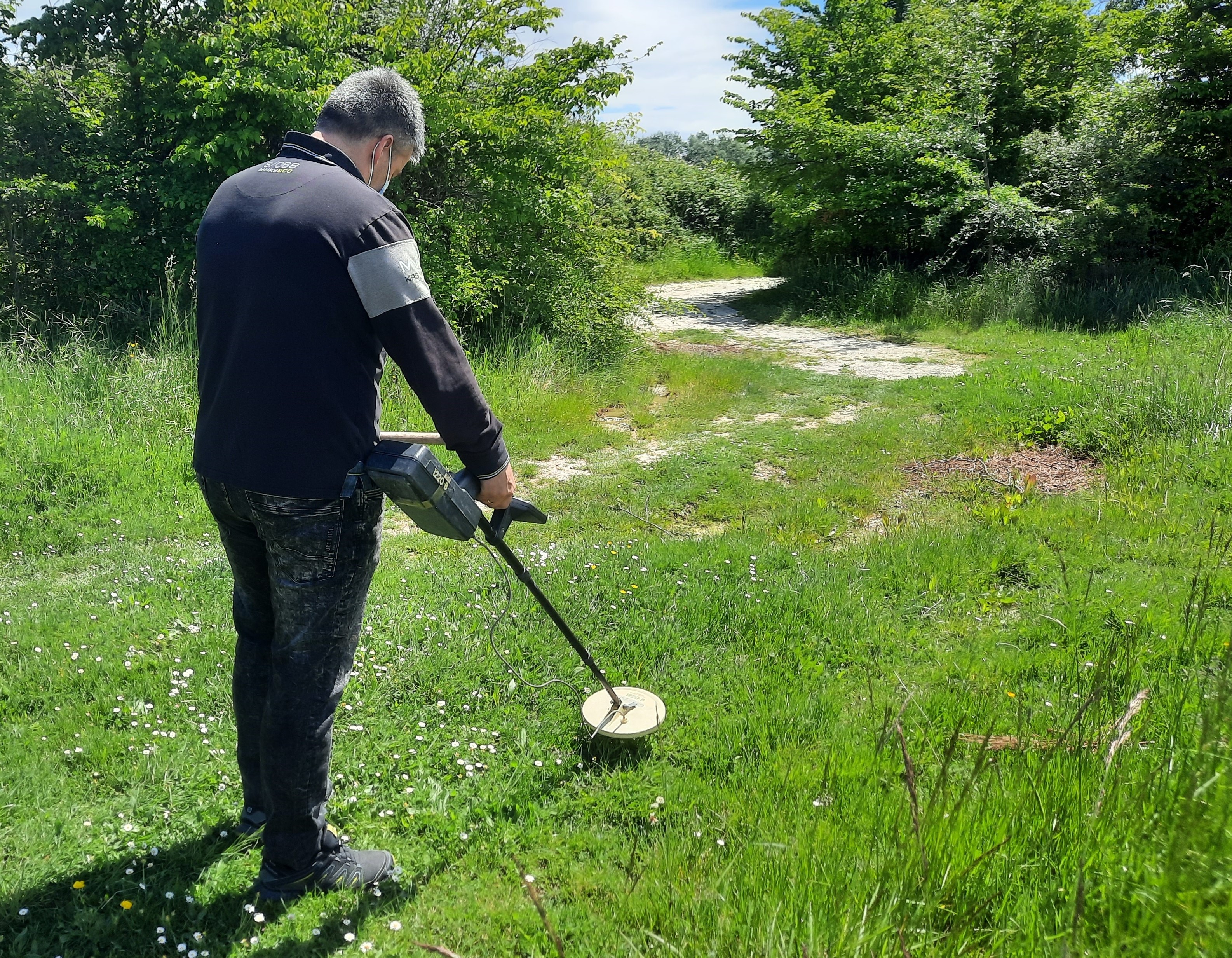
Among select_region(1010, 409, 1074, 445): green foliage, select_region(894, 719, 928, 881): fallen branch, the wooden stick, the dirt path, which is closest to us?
select_region(894, 719, 928, 881): fallen branch

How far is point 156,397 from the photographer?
727cm

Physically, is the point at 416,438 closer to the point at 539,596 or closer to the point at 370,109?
the point at 539,596

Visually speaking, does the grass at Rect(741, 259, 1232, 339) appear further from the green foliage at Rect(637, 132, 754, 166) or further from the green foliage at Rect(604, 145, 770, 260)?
the green foliage at Rect(637, 132, 754, 166)

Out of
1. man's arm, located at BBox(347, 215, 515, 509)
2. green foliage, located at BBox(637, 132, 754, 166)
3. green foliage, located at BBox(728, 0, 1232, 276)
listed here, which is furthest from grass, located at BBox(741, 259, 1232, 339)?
green foliage, located at BBox(637, 132, 754, 166)

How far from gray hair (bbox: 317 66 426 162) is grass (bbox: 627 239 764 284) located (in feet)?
63.4

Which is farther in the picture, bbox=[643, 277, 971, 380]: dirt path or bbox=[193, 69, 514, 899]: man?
bbox=[643, 277, 971, 380]: dirt path

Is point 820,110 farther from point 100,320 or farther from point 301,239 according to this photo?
point 301,239

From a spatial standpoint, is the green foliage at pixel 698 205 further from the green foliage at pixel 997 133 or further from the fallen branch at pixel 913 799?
the fallen branch at pixel 913 799

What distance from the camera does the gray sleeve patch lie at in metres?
2.23

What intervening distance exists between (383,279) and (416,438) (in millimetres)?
820

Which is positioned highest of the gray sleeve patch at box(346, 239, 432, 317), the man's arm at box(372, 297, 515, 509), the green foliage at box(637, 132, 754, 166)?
the green foliage at box(637, 132, 754, 166)

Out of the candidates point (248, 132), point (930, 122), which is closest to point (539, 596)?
point (248, 132)

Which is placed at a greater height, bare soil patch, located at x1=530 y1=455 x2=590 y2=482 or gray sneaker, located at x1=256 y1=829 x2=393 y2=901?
bare soil patch, located at x1=530 y1=455 x2=590 y2=482

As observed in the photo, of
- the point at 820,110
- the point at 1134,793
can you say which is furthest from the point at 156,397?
the point at 820,110
